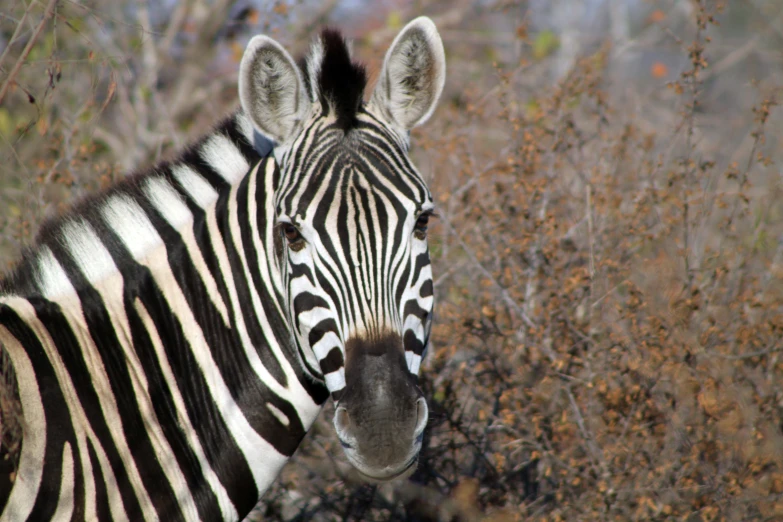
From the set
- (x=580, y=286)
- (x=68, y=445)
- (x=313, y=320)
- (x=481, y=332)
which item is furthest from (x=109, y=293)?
(x=580, y=286)

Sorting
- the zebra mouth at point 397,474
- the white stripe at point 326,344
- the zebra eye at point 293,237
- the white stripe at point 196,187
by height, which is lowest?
the zebra mouth at point 397,474

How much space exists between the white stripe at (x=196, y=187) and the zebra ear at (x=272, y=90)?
378mm

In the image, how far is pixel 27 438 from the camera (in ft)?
9.32

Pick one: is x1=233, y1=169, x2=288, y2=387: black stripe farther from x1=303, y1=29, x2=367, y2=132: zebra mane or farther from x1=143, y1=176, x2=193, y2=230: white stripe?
x1=303, y1=29, x2=367, y2=132: zebra mane

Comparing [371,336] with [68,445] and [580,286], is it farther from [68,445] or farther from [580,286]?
[580,286]

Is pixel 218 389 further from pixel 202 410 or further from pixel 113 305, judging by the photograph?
pixel 113 305

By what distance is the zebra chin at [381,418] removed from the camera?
2.78 m

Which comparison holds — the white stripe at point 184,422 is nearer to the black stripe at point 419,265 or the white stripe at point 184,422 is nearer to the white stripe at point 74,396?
the white stripe at point 74,396

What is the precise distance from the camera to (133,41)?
1044cm

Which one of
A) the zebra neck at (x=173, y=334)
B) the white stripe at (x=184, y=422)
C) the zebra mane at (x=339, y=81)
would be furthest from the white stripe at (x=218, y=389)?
the zebra mane at (x=339, y=81)

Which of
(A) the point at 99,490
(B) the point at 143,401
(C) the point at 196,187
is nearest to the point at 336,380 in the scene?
(B) the point at 143,401

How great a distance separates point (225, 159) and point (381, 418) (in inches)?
56.1

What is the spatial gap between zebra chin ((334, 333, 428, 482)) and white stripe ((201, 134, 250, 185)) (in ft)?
3.66

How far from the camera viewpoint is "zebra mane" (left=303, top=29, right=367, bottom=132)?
325 cm
